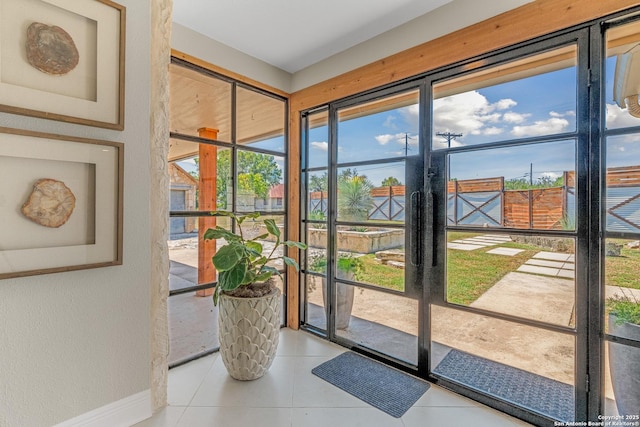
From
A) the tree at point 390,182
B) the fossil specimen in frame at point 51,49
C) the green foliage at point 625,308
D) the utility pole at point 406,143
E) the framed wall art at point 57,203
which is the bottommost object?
the green foliage at point 625,308

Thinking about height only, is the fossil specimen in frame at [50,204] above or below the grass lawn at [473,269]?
above

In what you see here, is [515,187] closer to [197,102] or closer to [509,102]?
[509,102]

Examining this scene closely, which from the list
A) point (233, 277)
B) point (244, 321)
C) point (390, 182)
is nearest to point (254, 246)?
point (233, 277)

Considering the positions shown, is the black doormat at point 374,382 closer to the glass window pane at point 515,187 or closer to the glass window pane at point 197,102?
the glass window pane at point 515,187

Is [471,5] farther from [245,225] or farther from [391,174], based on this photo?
[245,225]

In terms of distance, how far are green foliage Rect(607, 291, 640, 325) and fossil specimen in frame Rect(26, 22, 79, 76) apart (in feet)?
9.41

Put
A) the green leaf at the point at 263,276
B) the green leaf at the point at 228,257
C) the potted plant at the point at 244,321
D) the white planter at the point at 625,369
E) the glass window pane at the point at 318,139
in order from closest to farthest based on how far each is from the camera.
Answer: the white planter at the point at 625,369 → the green leaf at the point at 228,257 → the potted plant at the point at 244,321 → the green leaf at the point at 263,276 → the glass window pane at the point at 318,139

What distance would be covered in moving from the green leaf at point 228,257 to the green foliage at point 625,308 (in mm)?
2013

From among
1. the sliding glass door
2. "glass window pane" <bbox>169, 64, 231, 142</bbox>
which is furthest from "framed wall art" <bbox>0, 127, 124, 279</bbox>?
the sliding glass door

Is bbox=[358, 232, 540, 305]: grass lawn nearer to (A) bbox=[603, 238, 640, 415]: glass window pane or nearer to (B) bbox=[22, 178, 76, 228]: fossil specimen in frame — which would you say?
(A) bbox=[603, 238, 640, 415]: glass window pane

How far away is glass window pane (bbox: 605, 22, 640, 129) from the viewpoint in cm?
142

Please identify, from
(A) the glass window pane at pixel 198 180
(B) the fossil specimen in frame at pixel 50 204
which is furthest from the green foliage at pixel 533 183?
(B) the fossil specimen in frame at pixel 50 204

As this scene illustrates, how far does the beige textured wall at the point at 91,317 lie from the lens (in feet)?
4.32

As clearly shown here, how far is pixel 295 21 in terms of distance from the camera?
2062 millimetres
